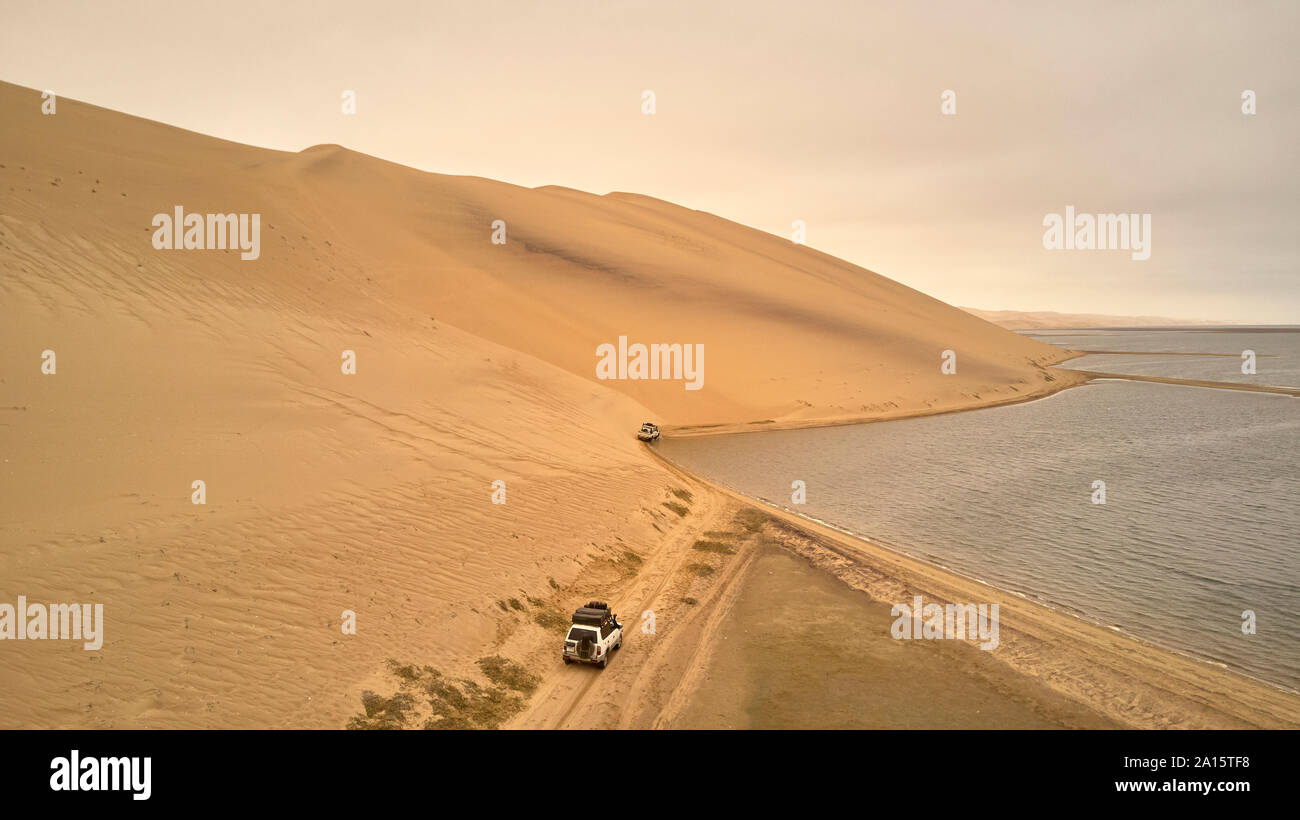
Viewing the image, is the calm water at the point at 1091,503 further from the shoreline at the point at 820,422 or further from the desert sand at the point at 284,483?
the desert sand at the point at 284,483

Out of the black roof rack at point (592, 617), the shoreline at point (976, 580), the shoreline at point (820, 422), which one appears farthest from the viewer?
the shoreline at point (820, 422)

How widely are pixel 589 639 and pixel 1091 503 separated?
27893mm

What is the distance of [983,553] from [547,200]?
78857 millimetres

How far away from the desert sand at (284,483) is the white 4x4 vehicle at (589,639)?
0.54 meters

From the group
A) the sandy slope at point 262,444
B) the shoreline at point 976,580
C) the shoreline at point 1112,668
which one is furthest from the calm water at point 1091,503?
the sandy slope at point 262,444

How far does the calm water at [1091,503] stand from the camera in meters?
21.7

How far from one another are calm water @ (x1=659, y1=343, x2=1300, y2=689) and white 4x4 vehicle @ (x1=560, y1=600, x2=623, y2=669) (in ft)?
47.7

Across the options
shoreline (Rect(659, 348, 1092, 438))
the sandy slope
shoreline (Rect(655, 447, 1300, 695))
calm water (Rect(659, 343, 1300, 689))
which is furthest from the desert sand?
calm water (Rect(659, 343, 1300, 689))

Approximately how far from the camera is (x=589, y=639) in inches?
651

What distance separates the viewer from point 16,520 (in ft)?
47.0

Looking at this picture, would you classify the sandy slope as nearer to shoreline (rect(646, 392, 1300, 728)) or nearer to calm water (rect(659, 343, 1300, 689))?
calm water (rect(659, 343, 1300, 689))

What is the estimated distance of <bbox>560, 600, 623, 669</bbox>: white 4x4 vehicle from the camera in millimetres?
16547

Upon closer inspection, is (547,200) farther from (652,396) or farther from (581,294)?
(652,396)

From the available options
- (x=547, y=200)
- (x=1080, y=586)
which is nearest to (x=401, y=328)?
(x=1080, y=586)
